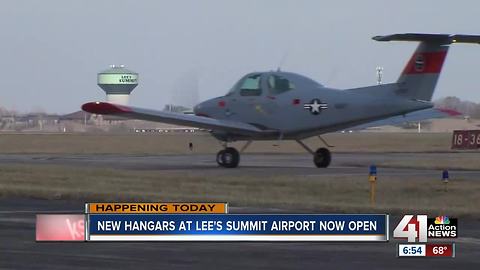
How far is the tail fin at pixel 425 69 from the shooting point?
33.2 meters

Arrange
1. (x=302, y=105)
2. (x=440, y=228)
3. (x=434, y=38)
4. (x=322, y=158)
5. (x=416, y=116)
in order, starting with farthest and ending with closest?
(x=416, y=116) < (x=322, y=158) < (x=302, y=105) < (x=434, y=38) < (x=440, y=228)

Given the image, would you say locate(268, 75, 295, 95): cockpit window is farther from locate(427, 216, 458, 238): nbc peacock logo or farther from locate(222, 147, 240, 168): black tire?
locate(427, 216, 458, 238): nbc peacock logo

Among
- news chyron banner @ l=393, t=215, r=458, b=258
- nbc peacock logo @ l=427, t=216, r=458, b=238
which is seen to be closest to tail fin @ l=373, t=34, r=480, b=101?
nbc peacock logo @ l=427, t=216, r=458, b=238

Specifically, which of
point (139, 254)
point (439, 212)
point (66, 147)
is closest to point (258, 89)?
point (439, 212)

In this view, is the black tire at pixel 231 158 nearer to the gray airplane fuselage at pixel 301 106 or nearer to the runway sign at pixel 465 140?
the gray airplane fuselage at pixel 301 106

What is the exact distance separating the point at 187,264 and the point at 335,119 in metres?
21.2

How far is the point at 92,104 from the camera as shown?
33219 mm

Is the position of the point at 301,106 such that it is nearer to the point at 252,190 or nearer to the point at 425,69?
the point at 425,69

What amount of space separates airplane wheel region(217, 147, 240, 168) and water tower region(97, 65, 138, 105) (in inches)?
4571

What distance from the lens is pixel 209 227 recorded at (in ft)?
43.2

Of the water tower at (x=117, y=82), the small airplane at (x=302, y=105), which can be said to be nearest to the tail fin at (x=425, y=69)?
the small airplane at (x=302, y=105)

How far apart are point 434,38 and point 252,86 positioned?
6378mm

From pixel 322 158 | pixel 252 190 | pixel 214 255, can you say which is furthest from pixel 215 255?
pixel 322 158

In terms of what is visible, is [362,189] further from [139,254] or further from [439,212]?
[139,254]
